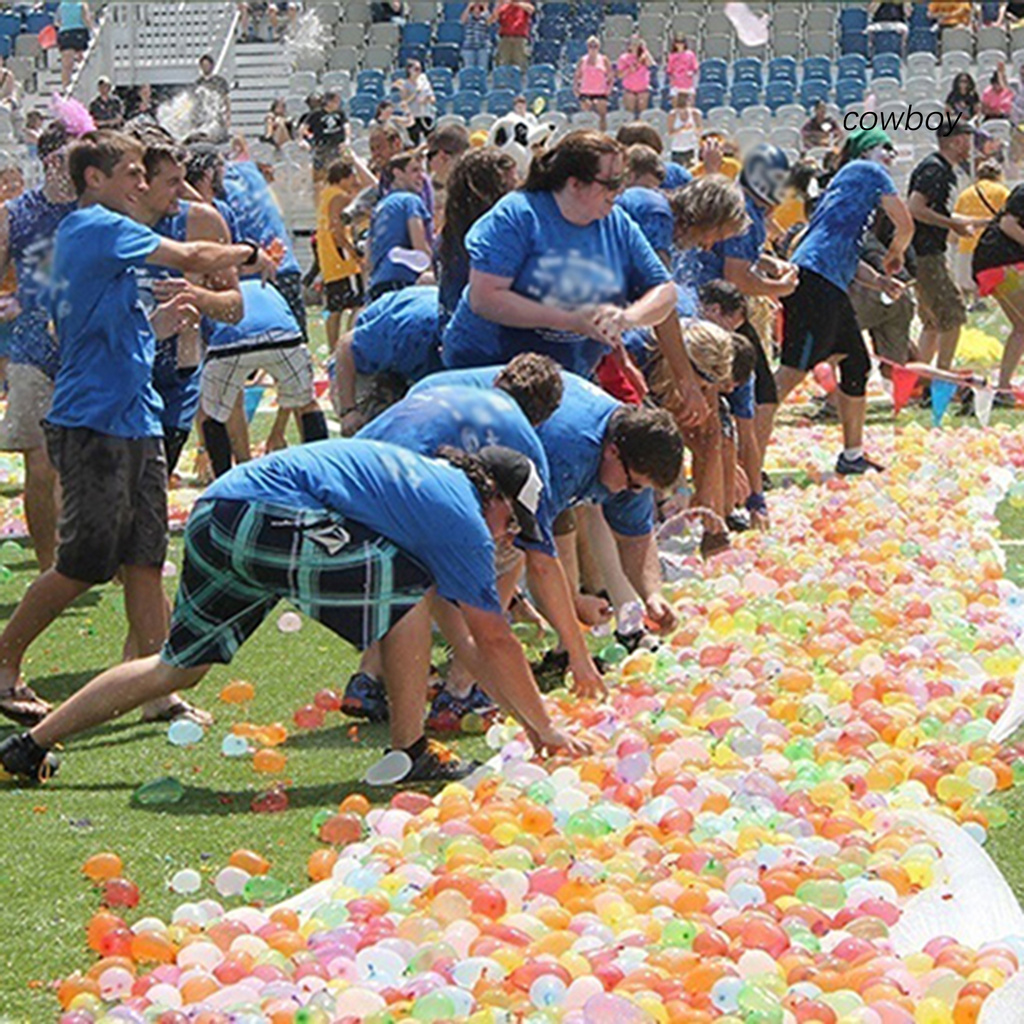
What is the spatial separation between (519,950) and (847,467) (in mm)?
7380

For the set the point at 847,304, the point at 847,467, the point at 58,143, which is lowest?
the point at 847,467

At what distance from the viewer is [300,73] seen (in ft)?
80.9

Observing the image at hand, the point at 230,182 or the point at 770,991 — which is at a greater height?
the point at 230,182

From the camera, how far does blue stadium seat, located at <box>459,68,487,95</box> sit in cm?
2555

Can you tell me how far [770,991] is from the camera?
3.95 m

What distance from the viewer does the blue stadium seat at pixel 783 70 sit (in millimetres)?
24062

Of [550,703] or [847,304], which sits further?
[847,304]

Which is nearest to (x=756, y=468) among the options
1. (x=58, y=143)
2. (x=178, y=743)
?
(x=58, y=143)

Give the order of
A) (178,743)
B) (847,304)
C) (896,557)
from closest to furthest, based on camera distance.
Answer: (178,743) → (896,557) → (847,304)

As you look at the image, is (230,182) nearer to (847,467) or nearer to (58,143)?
(58,143)

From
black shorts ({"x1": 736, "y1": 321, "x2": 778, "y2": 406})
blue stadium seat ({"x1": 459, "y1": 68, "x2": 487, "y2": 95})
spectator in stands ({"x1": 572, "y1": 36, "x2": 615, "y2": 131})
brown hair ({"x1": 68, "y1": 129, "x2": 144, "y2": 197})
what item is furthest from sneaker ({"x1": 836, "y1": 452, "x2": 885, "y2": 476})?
blue stadium seat ({"x1": 459, "y1": 68, "x2": 487, "y2": 95})

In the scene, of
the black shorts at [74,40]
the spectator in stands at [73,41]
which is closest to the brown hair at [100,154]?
the spectator in stands at [73,41]

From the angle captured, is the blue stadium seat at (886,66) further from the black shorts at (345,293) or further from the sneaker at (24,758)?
the sneaker at (24,758)

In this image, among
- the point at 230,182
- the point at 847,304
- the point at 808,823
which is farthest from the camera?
the point at 847,304
